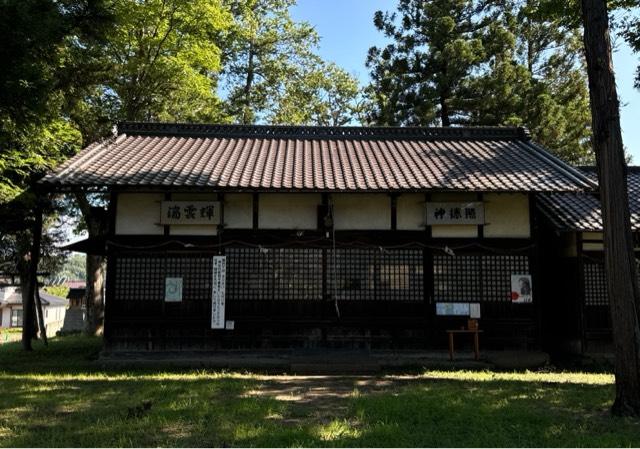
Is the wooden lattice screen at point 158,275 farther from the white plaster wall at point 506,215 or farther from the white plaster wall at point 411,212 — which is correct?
the white plaster wall at point 506,215

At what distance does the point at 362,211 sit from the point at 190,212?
13.4 feet

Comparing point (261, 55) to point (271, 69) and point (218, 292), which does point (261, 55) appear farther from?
point (218, 292)

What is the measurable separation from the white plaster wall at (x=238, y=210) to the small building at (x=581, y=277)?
7.31 m

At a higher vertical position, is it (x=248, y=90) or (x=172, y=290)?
(x=248, y=90)

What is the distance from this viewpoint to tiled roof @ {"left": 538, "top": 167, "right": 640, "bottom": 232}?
39.3ft

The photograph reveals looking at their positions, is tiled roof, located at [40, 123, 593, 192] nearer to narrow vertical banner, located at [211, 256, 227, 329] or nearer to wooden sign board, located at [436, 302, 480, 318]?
narrow vertical banner, located at [211, 256, 227, 329]

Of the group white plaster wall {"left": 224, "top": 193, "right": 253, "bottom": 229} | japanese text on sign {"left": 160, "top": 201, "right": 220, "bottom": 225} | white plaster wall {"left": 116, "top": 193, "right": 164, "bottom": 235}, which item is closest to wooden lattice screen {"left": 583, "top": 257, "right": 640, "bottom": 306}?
white plaster wall {"left": 224, "top": 193, "right": 253, "bottom": 229}

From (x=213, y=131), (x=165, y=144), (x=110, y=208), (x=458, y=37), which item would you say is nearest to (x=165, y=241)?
(x=110, y=208)

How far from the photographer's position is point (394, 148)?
15000mm

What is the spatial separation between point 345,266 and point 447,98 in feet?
46.0

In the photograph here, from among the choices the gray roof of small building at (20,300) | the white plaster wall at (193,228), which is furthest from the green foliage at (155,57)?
the gray roof of small building at (20,300)

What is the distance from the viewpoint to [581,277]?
488 inches

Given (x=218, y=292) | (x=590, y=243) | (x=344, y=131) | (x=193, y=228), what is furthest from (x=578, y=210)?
(x=193, y=228)

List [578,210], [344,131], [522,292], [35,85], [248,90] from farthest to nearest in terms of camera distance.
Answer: [248,90] → [344,131] → [578,210] → [522,292] → [35,85]
